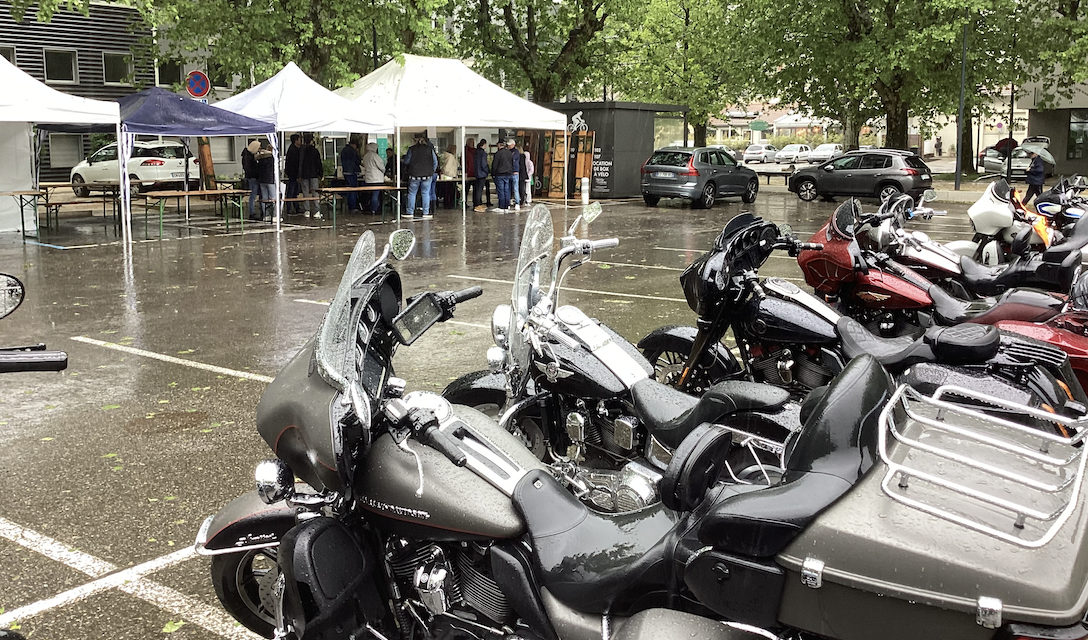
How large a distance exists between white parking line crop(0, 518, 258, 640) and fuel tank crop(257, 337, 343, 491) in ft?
3.66

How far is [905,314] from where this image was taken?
645cm

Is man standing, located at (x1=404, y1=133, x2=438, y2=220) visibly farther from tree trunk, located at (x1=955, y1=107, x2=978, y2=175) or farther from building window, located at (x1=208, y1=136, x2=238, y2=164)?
tree trunk, located at (x1=955, y1=107, x2=978, y2=175)

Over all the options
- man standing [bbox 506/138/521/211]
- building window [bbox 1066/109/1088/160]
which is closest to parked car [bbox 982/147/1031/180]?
building window [bbox 1066/109/1088/160]

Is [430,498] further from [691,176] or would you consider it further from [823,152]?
[823,152]

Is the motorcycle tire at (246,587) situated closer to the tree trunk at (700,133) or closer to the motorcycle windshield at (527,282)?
the motorcycle windshield at (527,282)

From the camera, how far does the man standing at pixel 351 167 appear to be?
2225 centimetres

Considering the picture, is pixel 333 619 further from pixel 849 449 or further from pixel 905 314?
pixel 905 314

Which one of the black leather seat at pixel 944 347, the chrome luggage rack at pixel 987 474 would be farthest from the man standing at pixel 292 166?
the chrome luggage rack at pixel 987 474

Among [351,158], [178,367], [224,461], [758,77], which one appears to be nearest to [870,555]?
[224,461]

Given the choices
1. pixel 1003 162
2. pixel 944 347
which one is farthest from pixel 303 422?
pixel 1003 162

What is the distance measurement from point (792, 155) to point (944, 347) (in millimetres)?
46534

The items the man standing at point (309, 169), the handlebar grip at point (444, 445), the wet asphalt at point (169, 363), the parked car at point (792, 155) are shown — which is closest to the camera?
the handlebar grip at point (444, 445)

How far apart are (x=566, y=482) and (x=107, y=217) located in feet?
65.7

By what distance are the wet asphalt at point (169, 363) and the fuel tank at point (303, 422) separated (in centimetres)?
113
